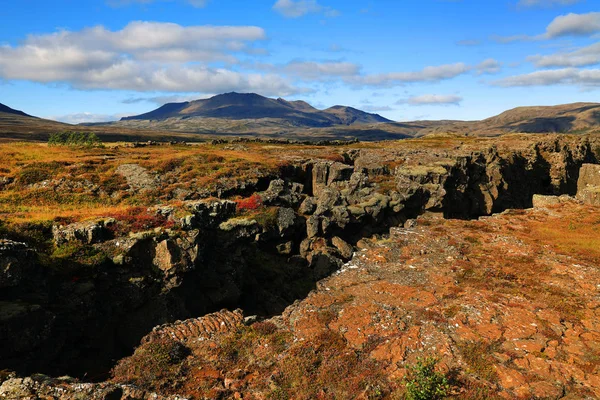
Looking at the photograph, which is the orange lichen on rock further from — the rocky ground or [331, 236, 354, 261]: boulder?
[331, 236, 354, 261]: boulder

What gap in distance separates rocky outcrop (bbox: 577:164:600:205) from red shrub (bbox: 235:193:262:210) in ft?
160

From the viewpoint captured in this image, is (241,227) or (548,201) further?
(548,201)

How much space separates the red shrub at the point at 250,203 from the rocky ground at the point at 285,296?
307mm

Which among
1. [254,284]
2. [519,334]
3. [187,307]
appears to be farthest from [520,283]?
[187,307]

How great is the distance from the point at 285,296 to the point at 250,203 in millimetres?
12855

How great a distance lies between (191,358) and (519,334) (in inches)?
794

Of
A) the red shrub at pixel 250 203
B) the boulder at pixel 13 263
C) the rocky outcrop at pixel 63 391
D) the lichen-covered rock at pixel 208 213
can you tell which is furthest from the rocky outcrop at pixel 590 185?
the boulder at pixel 13 263

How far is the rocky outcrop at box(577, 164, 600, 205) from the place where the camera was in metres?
51.8

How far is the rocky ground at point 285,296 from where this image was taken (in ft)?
61.5

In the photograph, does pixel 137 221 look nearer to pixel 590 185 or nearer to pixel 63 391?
pixel 63 391

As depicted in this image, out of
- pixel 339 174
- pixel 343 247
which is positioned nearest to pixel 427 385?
pixel 343 247

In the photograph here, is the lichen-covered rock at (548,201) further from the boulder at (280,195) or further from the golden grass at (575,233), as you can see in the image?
the boulder at (280,195)

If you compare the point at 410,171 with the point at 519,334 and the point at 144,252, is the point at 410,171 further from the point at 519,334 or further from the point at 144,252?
the point at 144,252

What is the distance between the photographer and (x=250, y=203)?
4294cm
